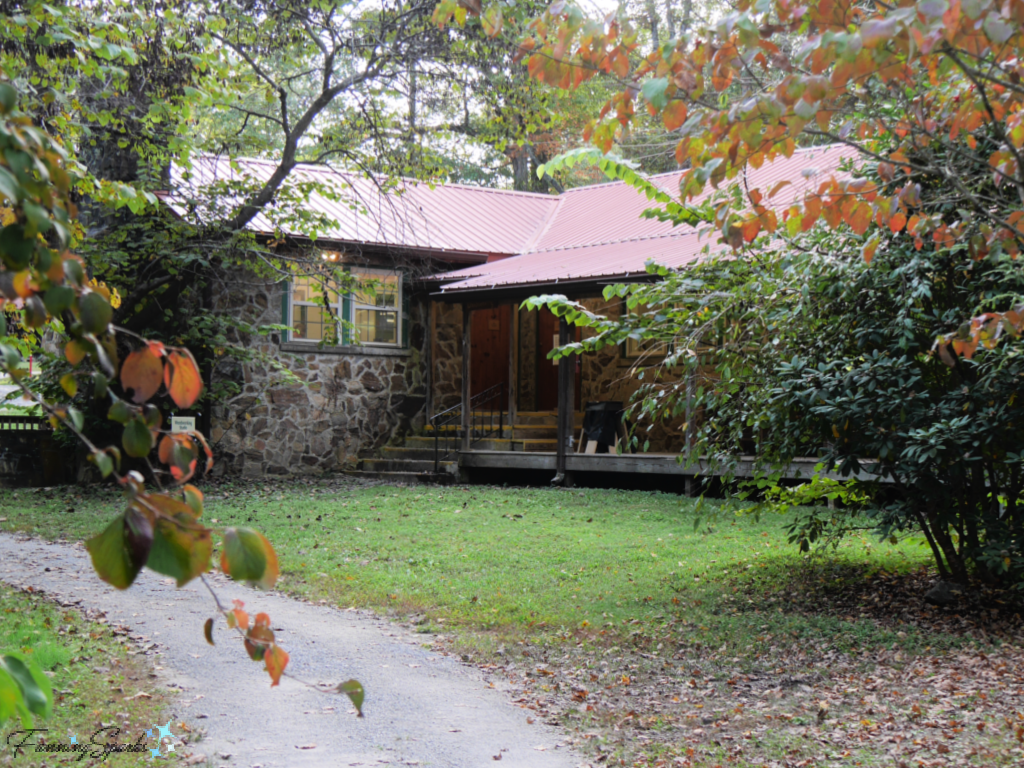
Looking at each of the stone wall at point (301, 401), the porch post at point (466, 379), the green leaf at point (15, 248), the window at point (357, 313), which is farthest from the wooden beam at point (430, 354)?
the green leaf at point (15, 248)

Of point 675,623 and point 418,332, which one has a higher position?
point 418,332

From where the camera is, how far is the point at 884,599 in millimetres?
7133

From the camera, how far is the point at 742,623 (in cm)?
654

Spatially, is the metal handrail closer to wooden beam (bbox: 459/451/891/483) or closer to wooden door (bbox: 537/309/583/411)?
wooden beam (bbox: 459/451/891/483)

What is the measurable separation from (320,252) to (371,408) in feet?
10.3

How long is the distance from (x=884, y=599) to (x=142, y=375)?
695 centimetres

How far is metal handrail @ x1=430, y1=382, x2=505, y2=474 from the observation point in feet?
50.9

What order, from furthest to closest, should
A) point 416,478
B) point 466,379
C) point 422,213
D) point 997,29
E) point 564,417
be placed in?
point 422,213, point 466,379, point 416,478, point 564,417, point 997,29

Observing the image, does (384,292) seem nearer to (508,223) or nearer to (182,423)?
(508,223)

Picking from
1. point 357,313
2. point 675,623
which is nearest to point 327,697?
point 675,623

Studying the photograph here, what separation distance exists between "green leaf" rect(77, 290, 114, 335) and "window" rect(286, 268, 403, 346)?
13659mm

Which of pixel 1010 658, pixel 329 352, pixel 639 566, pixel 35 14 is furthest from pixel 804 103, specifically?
pixel 329 352

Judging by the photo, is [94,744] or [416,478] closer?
[94,744]

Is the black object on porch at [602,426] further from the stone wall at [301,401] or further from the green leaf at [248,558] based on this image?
the green leaf at [248,558]
